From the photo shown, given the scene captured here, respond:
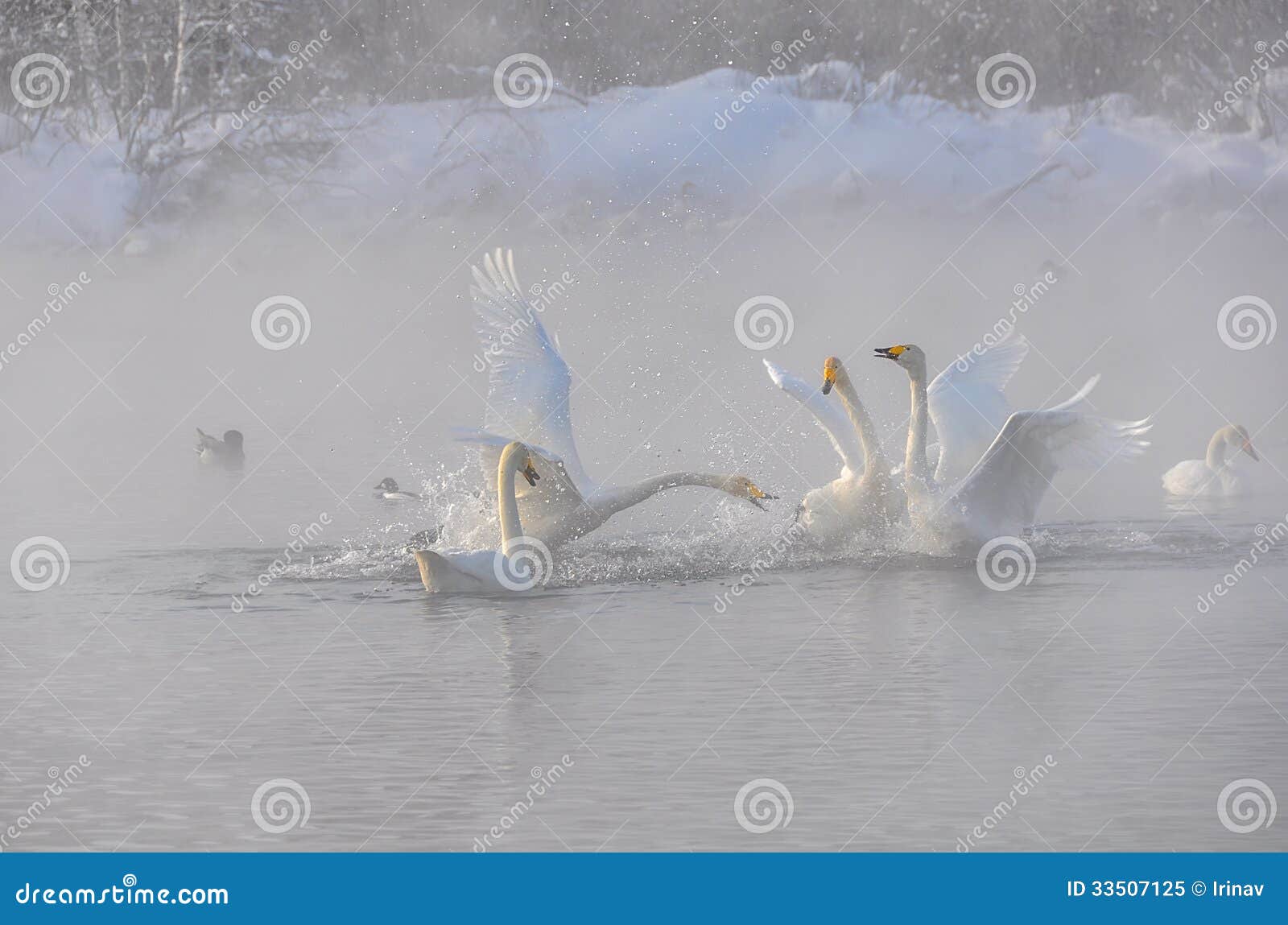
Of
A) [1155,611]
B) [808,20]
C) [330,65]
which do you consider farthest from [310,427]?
[1155,611]

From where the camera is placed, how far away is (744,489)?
1288 cm

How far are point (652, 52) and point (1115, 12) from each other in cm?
654

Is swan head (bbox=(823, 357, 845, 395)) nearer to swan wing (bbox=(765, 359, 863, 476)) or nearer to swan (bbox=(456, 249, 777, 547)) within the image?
swan wing (bbox=(765, 359, 863, 476))

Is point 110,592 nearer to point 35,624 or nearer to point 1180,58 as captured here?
point 35,624

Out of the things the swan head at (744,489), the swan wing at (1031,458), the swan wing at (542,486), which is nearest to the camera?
the swan wing at (542,486)

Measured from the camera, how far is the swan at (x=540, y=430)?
12727 mm

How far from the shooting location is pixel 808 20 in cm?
3172

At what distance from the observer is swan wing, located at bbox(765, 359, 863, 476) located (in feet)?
43.7

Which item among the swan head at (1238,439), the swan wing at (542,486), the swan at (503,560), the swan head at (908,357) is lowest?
the swan at (503,560)

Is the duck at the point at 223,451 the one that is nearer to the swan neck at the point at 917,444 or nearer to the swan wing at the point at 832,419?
the swan wing at the point at 832,419

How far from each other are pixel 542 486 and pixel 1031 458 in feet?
9.23

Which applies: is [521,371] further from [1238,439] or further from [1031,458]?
[1238,439]

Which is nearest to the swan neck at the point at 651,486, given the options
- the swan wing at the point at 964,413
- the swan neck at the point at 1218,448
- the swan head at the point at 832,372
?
the swan head at the point at 832,372

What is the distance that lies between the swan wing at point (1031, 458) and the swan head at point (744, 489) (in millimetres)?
1114
